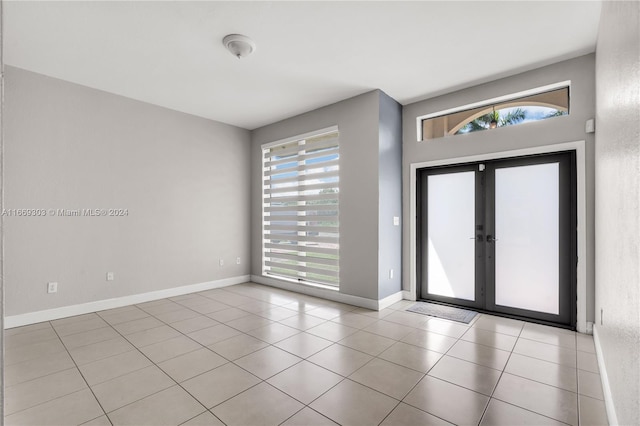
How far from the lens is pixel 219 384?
2396 mm

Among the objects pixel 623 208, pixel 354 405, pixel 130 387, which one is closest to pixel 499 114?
pixel 623 208

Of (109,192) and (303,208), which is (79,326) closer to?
(109,192)

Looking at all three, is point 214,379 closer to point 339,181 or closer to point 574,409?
point 574,409

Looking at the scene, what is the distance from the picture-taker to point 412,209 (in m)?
4.68

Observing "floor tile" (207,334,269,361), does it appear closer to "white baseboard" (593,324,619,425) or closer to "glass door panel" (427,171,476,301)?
"white baseboard" (593,324,619,425)

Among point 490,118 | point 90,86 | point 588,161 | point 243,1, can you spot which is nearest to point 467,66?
point 490,118

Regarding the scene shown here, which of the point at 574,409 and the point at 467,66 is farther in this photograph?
the point at 467,66

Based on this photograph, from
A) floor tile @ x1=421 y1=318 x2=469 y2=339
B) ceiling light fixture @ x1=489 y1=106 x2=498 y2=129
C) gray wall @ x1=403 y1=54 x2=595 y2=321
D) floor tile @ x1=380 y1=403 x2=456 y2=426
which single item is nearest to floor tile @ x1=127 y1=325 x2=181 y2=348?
floor tile @ x1=380 y1=403 x2=456 y2=426

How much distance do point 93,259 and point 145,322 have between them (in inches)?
48.4

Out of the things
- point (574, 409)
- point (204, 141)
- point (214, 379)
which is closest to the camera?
point (574, 409)

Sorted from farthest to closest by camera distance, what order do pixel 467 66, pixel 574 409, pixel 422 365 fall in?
pixel 467 66, pixel 422 365, pixel 574 409

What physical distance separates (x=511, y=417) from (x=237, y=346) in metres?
2.31

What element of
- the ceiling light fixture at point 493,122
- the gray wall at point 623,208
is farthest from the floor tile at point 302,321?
the ceiling light fixture at point 493,122

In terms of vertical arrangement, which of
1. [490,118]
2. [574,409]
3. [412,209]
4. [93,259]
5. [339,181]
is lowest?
[574,409]
